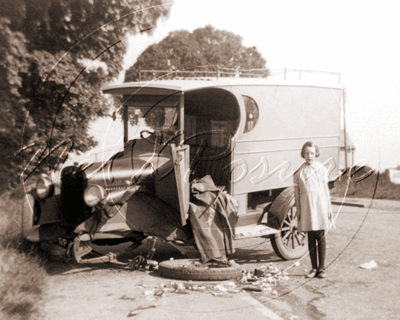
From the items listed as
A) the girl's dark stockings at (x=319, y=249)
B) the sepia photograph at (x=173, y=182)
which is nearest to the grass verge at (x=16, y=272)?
the sepia photograph at (x=173, y=182)

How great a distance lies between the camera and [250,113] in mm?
3992

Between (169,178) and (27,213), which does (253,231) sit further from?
(27,213)

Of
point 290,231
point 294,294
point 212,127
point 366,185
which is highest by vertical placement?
point 212,127

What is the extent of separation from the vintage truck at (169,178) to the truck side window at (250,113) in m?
0.01

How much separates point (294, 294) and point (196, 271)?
990mm

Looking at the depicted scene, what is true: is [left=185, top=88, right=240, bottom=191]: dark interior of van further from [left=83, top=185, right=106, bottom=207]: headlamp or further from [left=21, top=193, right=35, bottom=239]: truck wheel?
[left=21, top=193, right=35, bottom=239]: truck wheel

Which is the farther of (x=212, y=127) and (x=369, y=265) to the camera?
(x=212, y=127)

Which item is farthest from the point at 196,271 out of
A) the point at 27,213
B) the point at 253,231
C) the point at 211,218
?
the point at 27,213

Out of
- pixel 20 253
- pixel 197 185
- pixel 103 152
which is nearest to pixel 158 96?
pixel 197 185

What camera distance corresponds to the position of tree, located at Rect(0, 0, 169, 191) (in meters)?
3.67

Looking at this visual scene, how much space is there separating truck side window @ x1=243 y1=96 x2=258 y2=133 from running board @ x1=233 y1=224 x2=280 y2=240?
1.12m

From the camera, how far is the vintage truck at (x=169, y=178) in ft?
11.9

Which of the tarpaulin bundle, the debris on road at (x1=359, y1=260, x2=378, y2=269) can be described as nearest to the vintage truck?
the tarpaulin bundle

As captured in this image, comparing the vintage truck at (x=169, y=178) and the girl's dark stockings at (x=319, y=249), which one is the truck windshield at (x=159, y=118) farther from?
the girl's dark stockings at (x=319, y=249)
